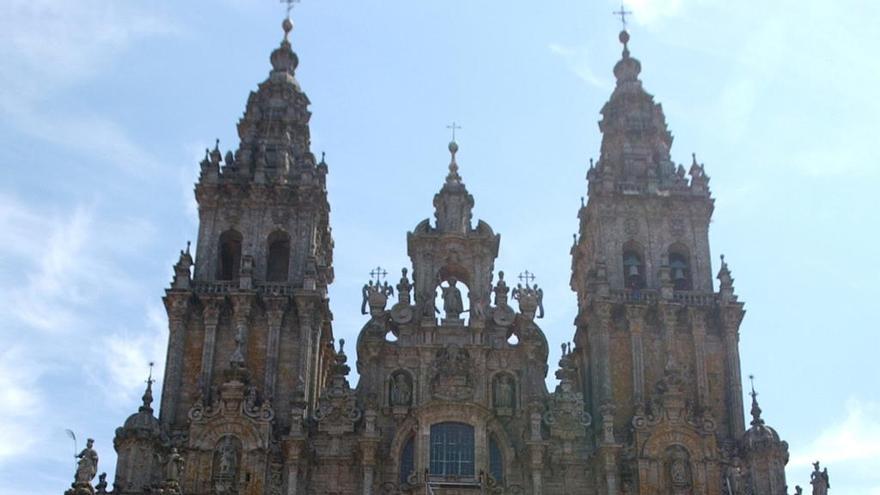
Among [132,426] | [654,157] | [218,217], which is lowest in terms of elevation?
[132,426]

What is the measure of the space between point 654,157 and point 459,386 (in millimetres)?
13078

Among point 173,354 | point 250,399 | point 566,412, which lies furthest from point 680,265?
point 173,354

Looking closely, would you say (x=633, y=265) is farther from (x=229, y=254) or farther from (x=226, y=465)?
(x=226, y=465)

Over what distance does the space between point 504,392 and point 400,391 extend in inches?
133

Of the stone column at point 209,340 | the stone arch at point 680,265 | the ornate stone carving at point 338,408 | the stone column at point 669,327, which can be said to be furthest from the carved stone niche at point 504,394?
the stone column at point 209,340

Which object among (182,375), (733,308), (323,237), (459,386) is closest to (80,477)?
(182,375)

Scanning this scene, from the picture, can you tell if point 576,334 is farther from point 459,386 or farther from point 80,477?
point 80,477

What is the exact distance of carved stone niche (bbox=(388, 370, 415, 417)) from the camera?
4069 cm

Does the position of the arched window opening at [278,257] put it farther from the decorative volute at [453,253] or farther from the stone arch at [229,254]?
the decorative volute at [453,253]

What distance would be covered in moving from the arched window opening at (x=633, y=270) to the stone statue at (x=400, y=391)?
881cm

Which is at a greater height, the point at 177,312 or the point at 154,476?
the point at 177,312

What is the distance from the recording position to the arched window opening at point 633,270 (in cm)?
4481

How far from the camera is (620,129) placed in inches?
1925

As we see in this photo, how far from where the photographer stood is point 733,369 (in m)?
42.3
